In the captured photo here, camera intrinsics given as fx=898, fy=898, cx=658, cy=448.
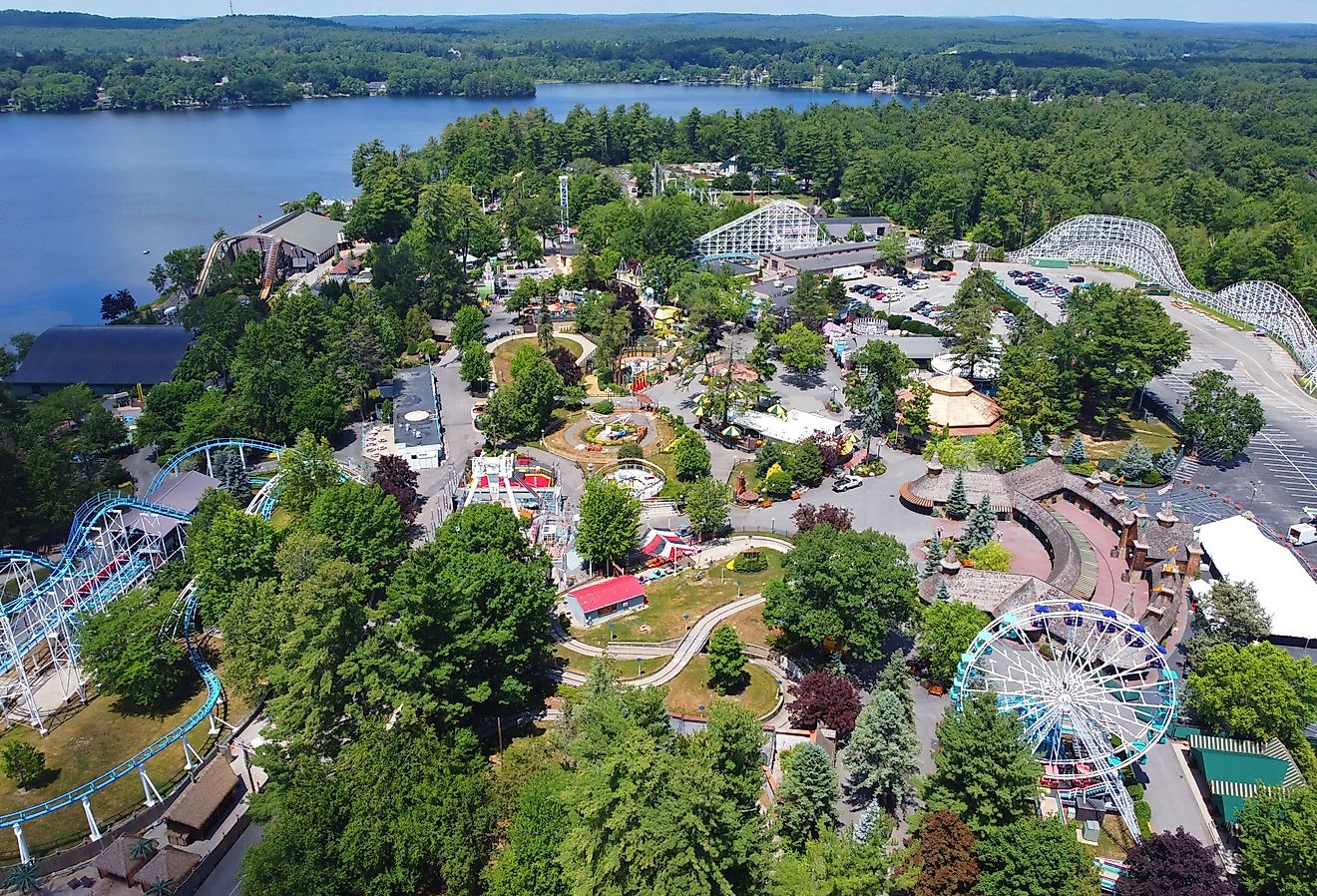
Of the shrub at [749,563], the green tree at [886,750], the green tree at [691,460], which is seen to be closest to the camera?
the green tree at [886,750]

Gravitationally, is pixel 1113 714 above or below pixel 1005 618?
below

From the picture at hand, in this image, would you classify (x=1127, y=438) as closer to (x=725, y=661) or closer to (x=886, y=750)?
(x=725, y=661)

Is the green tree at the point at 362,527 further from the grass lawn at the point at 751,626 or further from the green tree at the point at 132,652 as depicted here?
the grass lawn at the point at 751,626

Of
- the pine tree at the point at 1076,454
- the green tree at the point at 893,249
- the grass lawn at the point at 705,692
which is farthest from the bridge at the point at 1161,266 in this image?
the grass lawn at the point at 705,692

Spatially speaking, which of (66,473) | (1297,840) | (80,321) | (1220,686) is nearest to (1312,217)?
(1220,686)

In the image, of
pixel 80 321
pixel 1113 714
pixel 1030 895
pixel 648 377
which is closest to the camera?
pixel 1030 895

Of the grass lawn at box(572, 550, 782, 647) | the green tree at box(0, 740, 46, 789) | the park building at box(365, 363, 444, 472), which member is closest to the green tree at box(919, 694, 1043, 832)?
the grass lawn at box(572, 550, 782, 647)

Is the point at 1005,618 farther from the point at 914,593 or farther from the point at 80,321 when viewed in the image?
the point at 80,321
